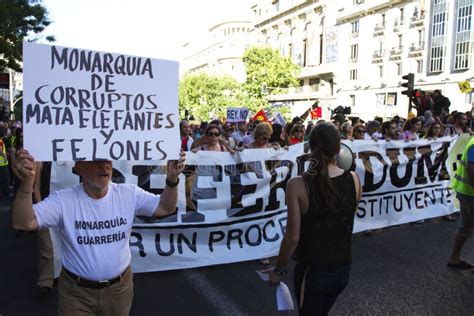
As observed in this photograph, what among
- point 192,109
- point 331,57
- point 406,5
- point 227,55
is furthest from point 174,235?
point 227,55

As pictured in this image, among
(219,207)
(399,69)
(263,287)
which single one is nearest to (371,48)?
(399,69)

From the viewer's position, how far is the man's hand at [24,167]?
7.33 ft

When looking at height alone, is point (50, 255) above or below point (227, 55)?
below

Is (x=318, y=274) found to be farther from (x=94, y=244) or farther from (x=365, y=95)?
(x=365, y=95)

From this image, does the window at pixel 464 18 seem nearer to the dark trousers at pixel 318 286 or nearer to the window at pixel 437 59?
the window at pixel 437 59

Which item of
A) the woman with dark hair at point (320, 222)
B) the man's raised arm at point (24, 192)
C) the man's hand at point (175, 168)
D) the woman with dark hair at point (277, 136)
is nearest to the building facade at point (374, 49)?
the woman with dark hair at point (277, 136)

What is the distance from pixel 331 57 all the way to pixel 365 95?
1045 cm

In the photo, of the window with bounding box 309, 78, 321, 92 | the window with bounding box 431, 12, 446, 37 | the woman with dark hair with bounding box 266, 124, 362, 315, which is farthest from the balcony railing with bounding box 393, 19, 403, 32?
the woman with dark hair with bounding box 266, 124, 362, 315

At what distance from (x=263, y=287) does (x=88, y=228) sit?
2578 millimetres

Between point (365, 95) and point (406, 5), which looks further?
point (365, 95)

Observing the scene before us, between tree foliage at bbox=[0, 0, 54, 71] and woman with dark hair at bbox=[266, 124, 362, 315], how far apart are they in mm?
18217

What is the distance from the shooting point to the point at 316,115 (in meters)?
20.5

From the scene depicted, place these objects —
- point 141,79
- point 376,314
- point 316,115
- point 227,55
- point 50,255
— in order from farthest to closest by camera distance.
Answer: point 227,55, point 316,115, point 50,255, point 376,314, point 141,79

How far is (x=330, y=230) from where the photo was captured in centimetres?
255
